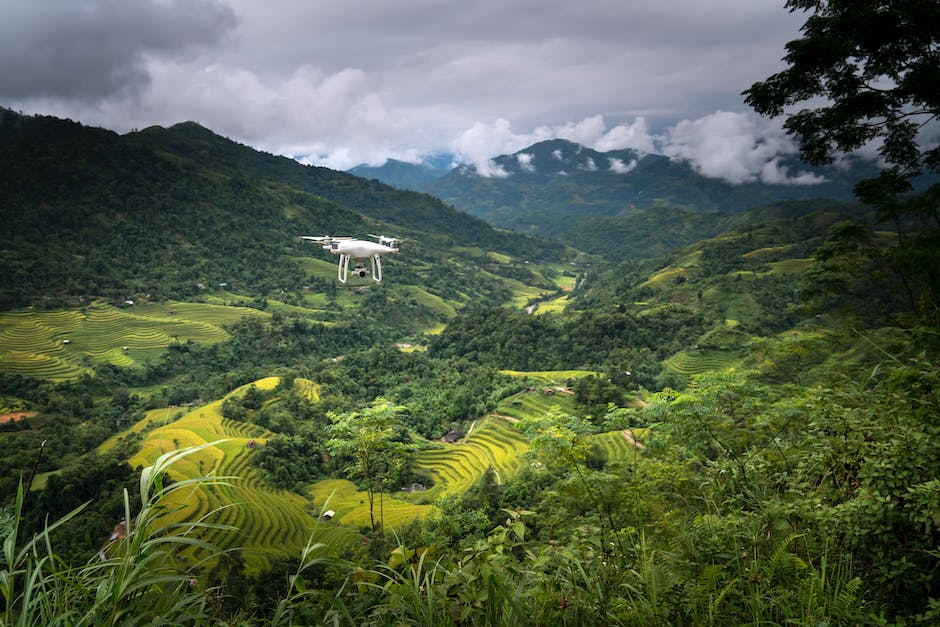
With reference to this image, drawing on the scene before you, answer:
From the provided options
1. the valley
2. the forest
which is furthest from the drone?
the forest

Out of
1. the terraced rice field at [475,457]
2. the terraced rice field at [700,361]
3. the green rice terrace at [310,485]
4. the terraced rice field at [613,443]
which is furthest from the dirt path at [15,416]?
the terraced rice field at [700,361]

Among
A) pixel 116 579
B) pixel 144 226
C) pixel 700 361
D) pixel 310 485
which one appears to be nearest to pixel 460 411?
pixel 310 485

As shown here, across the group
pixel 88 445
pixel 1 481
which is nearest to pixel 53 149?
pixel 88 445

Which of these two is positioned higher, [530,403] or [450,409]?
[530,403]

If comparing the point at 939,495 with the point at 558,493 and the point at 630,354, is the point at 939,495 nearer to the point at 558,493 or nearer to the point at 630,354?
the point at 558,493

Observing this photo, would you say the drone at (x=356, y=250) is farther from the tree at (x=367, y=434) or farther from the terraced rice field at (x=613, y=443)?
the terraced rice field at (x=613, y=443)

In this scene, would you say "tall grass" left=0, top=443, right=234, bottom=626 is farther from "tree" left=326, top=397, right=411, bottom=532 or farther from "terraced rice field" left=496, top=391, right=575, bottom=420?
"terraced rice field" left=496, top=391, right=575, bottom=420

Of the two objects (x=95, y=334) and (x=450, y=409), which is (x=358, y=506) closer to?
(x=450, y=409)
